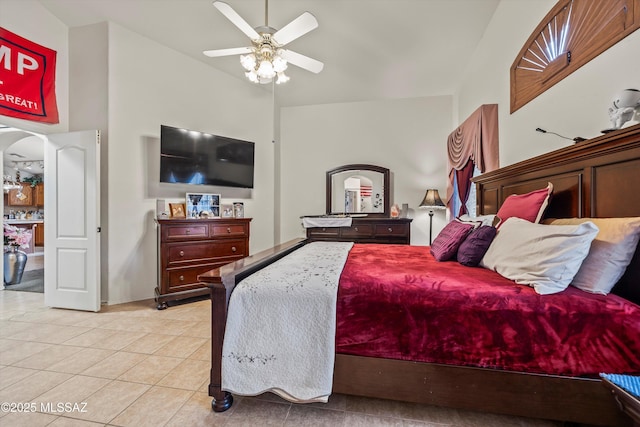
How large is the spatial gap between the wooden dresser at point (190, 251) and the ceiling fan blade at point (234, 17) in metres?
2.05

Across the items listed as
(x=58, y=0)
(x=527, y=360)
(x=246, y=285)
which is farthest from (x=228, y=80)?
(x=527, y=360)

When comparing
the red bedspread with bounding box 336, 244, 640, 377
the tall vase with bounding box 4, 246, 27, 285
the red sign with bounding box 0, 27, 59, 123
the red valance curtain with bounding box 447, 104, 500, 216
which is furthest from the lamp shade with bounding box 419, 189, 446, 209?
the tall vase with bounding box 4, 246, 27, 285

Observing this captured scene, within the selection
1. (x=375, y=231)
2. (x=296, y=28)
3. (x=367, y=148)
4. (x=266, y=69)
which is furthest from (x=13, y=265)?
(x=367, y=148)

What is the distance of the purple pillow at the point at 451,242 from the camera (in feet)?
6.50

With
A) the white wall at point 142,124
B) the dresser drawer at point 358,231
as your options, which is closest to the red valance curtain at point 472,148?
the dresser drawer at point 358,231

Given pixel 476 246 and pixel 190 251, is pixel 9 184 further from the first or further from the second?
pixel 476 246

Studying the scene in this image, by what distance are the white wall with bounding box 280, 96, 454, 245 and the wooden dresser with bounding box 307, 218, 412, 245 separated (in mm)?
645

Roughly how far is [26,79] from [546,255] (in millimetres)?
4664

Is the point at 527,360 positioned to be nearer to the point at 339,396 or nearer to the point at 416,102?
the point at 339,396

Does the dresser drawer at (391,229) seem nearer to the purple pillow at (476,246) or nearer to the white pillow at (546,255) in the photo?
the purple pillow at (476,246)

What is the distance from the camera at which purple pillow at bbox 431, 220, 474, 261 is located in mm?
1980

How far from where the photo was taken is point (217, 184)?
153 inches

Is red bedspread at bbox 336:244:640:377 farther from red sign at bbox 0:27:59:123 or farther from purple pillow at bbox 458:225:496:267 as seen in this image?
red sign at bbox 0:27:59:123

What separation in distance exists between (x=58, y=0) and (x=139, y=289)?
317 cm
